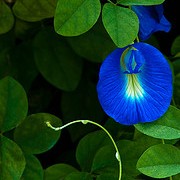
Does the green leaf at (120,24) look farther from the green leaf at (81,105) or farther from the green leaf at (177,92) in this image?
the green leaf at (81,105)

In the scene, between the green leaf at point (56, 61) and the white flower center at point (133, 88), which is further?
the green leaf at point (56, 61)

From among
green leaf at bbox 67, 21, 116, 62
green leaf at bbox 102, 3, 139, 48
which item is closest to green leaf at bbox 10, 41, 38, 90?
green leaf at bbox 67, 21, 116, 62

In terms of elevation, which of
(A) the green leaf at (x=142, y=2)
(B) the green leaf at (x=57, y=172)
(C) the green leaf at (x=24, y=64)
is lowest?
(B) the green leaf at (x=57, y=172)

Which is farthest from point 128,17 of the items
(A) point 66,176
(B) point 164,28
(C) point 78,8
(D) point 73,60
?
(D) point 73,60

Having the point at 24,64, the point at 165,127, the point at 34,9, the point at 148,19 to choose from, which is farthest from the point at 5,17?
the point at 165,127

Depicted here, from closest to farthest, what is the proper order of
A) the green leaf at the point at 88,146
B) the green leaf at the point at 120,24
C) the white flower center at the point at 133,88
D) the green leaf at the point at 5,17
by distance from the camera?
the green leaf at the point at 120,24
the white flower center at the point at 133,88
the green leaf at the point at 88,146
the green leaf at the point at 5,17

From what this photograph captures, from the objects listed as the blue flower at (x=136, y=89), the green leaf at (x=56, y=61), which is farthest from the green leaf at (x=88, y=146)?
the green leaf at (x=56, y=61)

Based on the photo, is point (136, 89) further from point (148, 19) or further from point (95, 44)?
point (95, 44)
